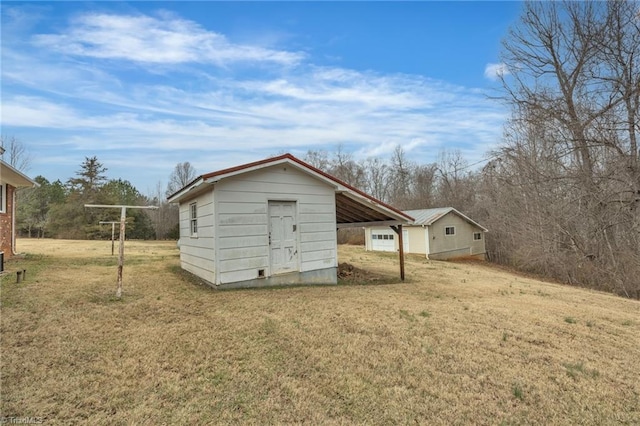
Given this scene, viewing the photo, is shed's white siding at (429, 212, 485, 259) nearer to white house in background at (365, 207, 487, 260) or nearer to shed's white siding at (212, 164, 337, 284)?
white house in background at (365, 207, 487, 260)

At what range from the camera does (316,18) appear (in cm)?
1047

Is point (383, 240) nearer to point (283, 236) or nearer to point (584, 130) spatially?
point (584, 130)

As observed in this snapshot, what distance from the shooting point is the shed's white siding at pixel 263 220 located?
A: 24.3 feet

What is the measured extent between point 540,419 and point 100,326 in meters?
5.48

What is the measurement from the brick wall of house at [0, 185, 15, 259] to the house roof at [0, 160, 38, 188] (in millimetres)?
339

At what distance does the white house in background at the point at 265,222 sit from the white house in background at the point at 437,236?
1365cm

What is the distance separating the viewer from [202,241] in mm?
8289

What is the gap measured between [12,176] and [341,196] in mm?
11982

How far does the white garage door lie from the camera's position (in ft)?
78.6

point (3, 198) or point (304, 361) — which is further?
point (3, 198)

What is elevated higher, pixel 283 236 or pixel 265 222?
pixel 265 222

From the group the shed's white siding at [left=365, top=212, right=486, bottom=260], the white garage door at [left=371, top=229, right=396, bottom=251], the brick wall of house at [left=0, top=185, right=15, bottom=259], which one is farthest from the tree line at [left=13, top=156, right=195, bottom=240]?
the shed's white siding at [left=365, top=212, right=486, bottom=260]

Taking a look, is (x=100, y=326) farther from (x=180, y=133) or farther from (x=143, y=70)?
(x=180, y=133)

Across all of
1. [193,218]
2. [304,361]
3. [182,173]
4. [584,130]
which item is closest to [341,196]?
[193,218]
